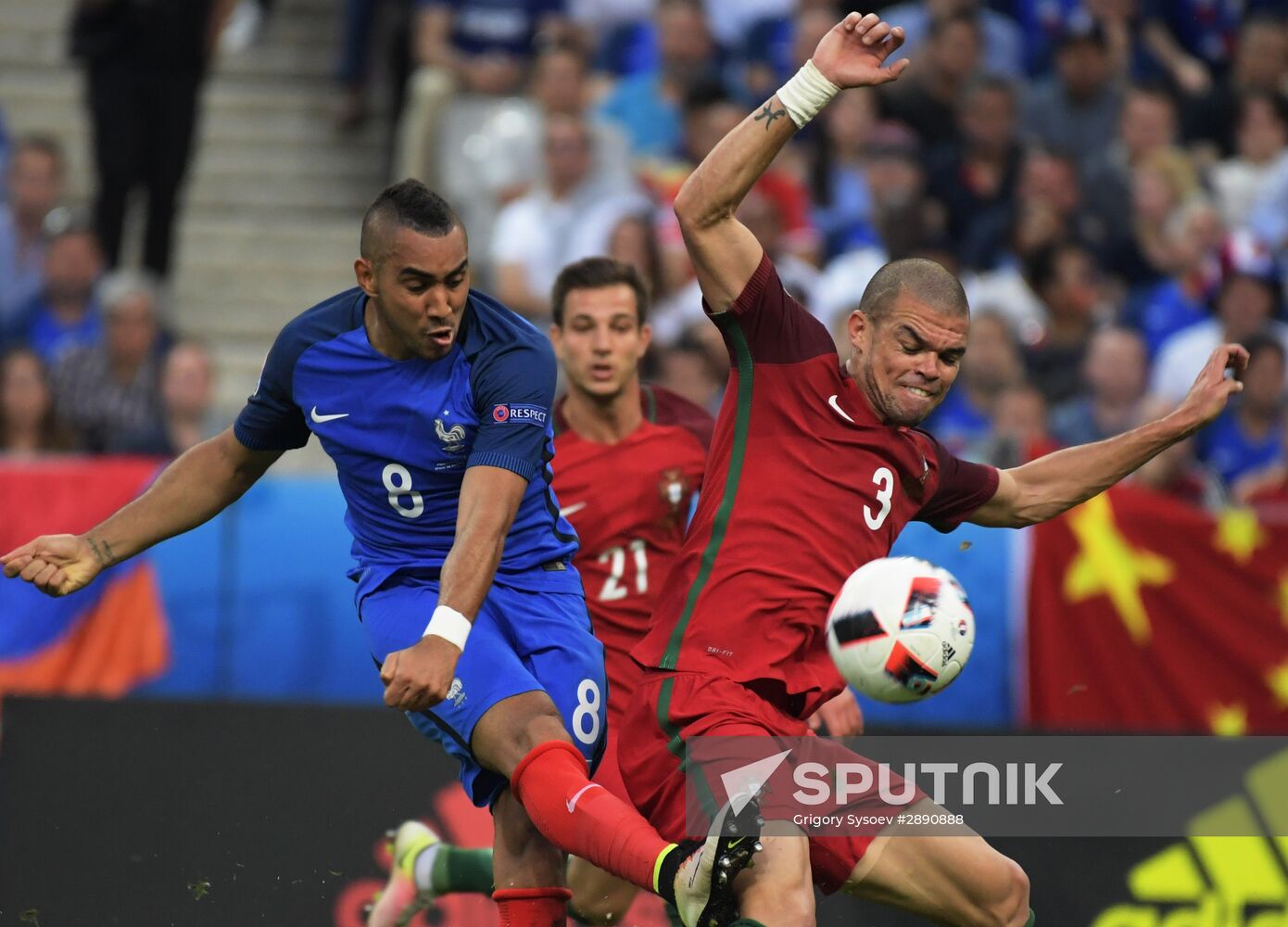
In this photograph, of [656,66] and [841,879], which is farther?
[656,66]

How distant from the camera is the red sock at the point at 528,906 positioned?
5.99 meters

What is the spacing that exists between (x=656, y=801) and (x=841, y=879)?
1.95 feet

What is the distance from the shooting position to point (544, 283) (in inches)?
470

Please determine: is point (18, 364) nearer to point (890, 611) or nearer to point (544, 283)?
point (544, 283)

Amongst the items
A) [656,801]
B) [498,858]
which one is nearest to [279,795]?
[498,858]

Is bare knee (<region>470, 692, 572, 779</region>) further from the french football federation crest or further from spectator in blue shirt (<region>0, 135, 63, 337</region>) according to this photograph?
spectator in blue shirt (<region>0, 135, 63, 337</region>)

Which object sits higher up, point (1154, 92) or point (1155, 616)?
point (1154, 92)

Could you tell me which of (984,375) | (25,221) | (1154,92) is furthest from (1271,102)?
(25,221)

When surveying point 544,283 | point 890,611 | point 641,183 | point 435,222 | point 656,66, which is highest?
point 656,66

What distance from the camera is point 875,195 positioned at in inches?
500

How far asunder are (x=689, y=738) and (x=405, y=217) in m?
1.76

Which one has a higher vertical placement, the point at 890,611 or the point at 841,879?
the point at 890,611

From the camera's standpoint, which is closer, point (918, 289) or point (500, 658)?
point (918, 289)

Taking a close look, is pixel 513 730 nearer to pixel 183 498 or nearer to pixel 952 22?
pixel 183 498
